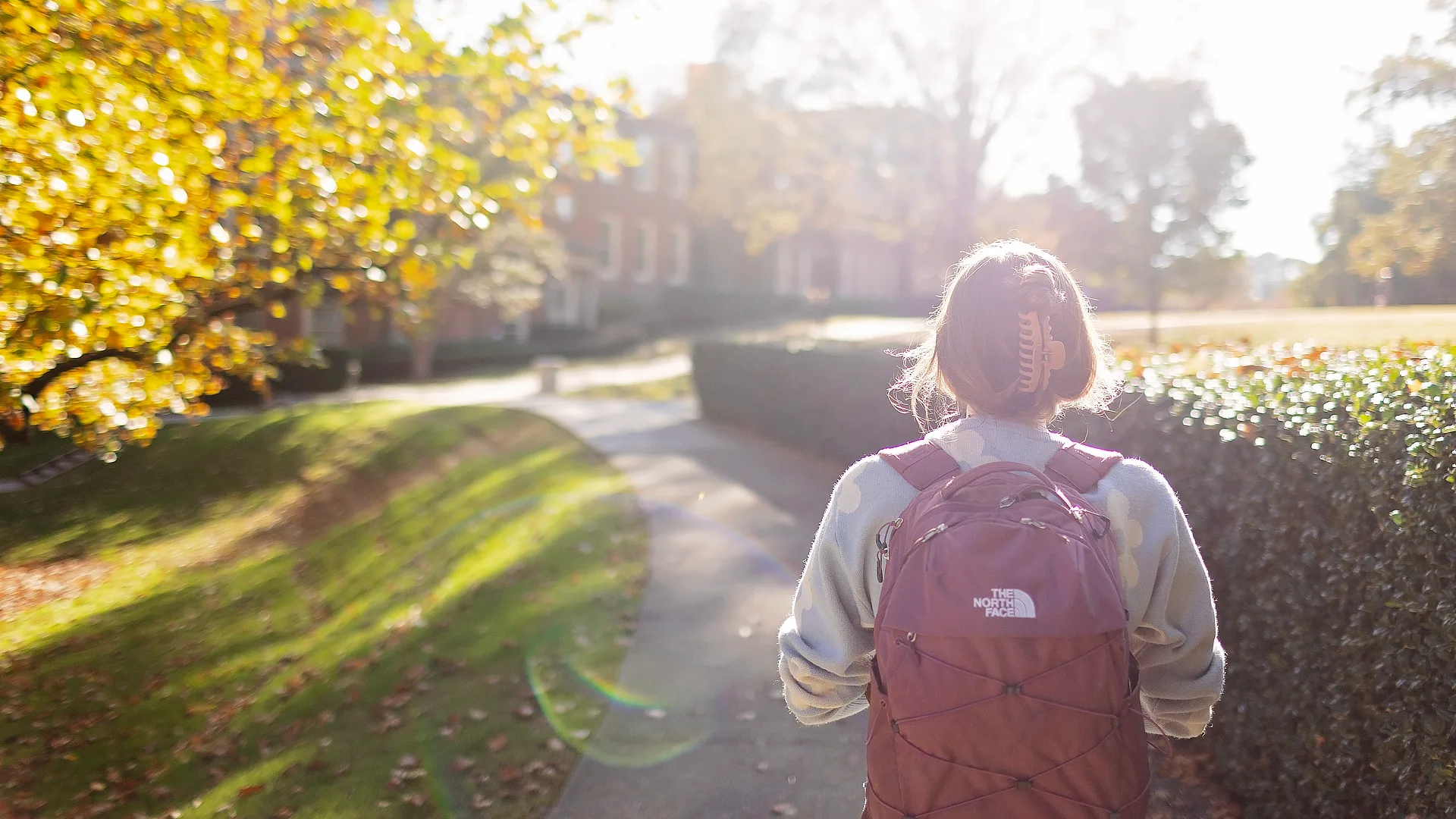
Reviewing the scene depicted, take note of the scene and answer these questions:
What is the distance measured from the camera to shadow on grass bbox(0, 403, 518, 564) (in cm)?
602

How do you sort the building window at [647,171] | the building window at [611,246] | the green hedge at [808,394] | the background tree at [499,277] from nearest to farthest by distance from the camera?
the green hedge at [808,394], the background tree at [499,277], the building window at [611,246], the building window at [647,171]

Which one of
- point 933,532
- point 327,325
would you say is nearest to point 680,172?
point 327,325

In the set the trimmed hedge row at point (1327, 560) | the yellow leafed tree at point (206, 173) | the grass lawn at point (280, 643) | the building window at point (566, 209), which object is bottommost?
the grass lawn at point (280, 643)

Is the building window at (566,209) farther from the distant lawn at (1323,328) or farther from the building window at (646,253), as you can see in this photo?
the distant lawn at (1323,328)

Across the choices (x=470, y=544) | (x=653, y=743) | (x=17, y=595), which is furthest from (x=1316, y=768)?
(x=470, y=544)

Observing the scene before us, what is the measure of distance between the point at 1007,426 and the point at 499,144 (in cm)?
691

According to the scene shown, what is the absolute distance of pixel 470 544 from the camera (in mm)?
10086

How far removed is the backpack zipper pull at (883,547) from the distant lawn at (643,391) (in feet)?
63.0

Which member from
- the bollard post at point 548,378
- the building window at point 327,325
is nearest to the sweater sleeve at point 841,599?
the bollard post at point 548,378

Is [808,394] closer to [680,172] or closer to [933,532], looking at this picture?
[933,532]

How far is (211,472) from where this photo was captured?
10.1 metres

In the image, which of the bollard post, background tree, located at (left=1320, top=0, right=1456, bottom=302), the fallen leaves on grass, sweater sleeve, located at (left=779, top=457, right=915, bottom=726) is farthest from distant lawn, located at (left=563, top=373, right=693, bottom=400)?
sweater sleeve, located at (left=779, top=457, right=915, bottom=726)

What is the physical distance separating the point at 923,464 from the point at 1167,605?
1.95ft

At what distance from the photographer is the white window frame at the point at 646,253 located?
143 ft
